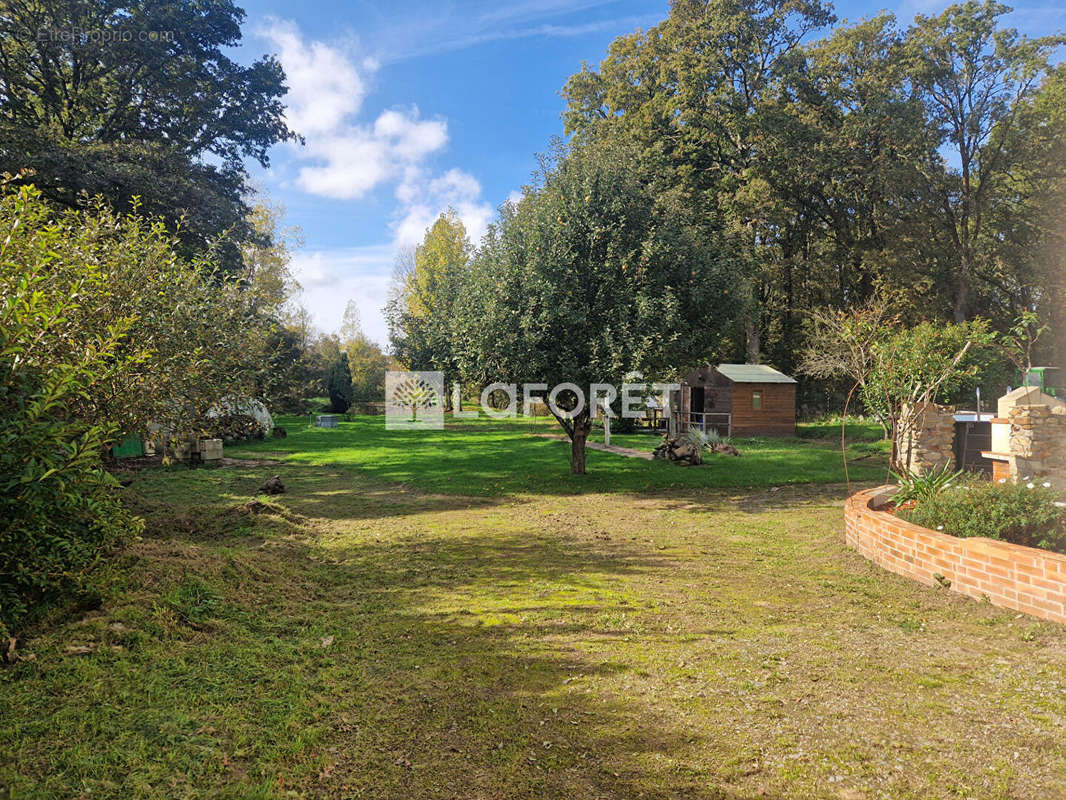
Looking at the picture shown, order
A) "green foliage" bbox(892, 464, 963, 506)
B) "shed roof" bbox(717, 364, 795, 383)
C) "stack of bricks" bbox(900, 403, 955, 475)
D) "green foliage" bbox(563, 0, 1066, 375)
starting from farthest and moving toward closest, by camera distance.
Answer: "green foliage" bbox(563, 0, 1066, 375)
"shed roof" bbox(717, 364, 795, 383)
"stack of bricks" bbox(900, 403, 955, 475)
"green foliage" bbox(892, 464, 963, 506)

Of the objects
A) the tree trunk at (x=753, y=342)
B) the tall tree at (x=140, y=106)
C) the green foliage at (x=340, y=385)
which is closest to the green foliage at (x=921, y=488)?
the tall tree at (x=140, y=106)

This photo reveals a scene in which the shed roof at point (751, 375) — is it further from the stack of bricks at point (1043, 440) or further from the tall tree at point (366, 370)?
the tall tree at point (366, 370)

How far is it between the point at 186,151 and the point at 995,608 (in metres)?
21.0

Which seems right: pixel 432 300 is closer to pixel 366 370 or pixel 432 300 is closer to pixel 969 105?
pixel 366 370

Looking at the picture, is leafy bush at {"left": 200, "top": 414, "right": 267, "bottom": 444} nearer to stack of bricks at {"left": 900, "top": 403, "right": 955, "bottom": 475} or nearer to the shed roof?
stack of bricks at {"left": 900, "top": 403, "right": 955, "bottom": 475}

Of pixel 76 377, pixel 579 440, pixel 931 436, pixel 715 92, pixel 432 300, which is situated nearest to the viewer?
pixel 76 377

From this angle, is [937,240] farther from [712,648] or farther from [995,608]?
[712,648]

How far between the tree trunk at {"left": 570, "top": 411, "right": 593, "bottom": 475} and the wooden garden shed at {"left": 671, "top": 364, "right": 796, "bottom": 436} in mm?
11070

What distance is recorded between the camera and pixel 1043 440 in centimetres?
906

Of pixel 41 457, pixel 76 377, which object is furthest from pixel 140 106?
pixel 41 457

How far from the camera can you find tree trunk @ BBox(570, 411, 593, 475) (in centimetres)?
1351

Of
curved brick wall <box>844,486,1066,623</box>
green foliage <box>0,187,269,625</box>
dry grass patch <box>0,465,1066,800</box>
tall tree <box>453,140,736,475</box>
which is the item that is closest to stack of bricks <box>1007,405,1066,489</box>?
curved brick wall <box>844,486,1066,623</box>

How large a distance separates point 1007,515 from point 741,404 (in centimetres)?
1898

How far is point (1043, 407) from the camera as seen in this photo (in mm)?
9039
